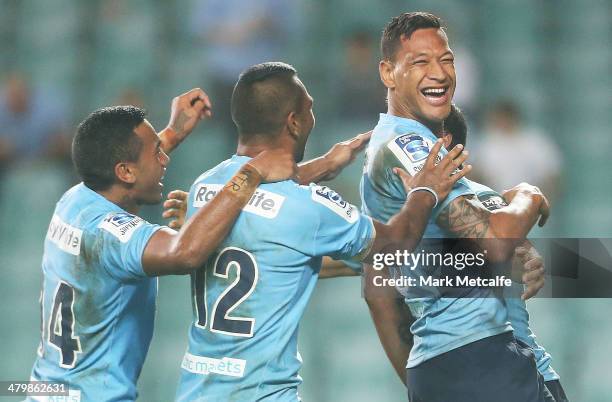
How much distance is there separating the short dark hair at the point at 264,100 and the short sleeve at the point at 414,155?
1.09 feet

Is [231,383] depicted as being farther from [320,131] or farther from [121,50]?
[121,50]

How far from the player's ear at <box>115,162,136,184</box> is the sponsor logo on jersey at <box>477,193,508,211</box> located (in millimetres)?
1119

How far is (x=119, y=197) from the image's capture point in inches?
123

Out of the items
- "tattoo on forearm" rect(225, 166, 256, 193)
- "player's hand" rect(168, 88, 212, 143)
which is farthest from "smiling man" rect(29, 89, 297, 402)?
"player's hand" rect(168, 88, 212, 143)

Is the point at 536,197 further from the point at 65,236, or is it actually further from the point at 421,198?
the point at 65,236

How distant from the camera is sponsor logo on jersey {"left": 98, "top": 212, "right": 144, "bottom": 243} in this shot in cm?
286

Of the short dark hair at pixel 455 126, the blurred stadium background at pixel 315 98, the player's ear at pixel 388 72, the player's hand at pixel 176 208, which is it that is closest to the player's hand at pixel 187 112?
the player's hand at pixel 176 208

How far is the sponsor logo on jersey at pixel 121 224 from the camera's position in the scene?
9.37 ft

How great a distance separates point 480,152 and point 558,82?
1.38 m

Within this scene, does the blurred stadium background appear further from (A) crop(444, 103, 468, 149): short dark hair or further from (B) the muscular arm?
(B) the muscular arm

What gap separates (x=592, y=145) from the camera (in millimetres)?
5988

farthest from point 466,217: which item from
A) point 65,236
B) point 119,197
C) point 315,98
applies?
point 315,98

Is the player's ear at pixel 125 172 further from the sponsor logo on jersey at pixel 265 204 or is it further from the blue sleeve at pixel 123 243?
the sponsor logo on jersey at pixel 265 204

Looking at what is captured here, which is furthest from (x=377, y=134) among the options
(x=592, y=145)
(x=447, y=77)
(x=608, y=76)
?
(x=608, y=76)
